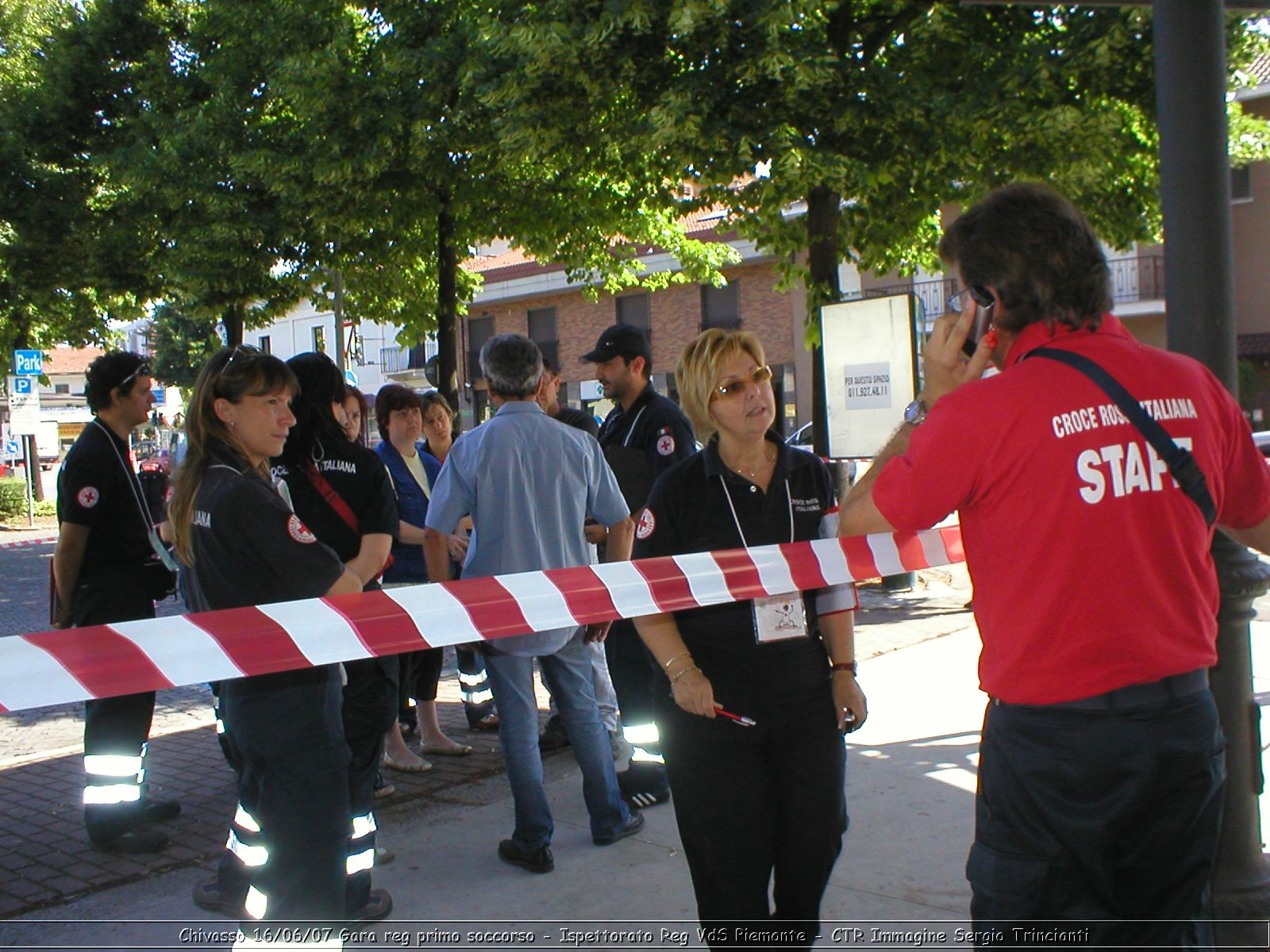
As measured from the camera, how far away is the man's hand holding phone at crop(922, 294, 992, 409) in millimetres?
2328

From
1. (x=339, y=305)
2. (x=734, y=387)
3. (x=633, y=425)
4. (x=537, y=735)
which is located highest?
(x=339, y=305)

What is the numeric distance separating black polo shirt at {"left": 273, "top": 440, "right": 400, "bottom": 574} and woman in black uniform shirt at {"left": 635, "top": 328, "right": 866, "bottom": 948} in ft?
4.12

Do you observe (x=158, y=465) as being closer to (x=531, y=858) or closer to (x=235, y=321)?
(x=235, y=321)

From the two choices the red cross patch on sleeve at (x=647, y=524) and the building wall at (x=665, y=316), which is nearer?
the red cross patch on sleeve at (x=647, y=524)

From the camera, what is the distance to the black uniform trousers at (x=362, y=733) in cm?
400

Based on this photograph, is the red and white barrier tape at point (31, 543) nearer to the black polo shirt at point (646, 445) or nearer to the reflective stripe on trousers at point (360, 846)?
the black polo shirt at point (646, 445)

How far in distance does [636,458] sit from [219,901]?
8.70 ft

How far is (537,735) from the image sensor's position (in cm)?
449

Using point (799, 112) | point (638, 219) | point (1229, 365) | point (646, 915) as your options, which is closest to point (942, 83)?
point (799, 112)

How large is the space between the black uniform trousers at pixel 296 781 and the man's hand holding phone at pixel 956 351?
1788 mm

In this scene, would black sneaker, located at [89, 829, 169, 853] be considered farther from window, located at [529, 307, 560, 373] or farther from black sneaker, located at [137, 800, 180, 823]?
window, located at [529, 307, 560, 373]

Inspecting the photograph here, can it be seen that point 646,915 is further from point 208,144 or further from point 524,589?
point 208,144

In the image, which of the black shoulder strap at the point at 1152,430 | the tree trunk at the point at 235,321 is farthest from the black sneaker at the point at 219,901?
the tree trunk at the point at 235,321

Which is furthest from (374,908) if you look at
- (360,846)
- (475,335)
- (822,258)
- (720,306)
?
(475,335)
